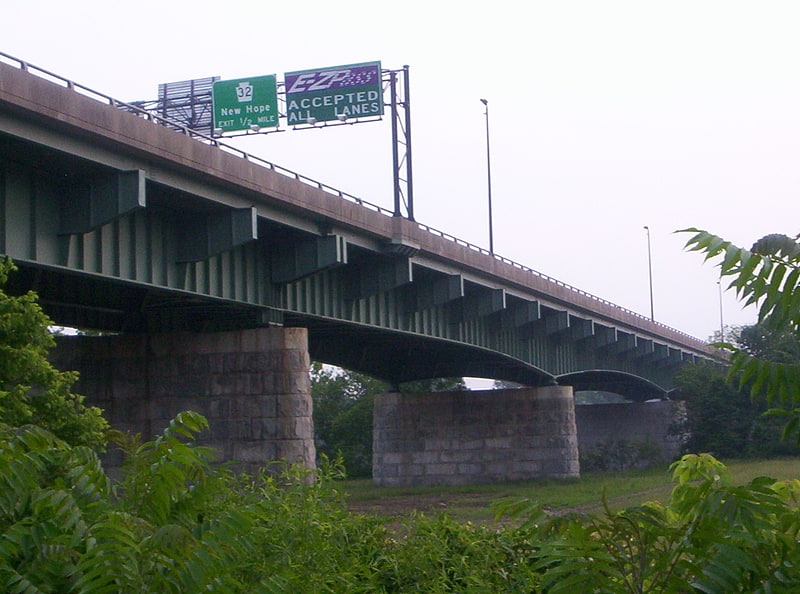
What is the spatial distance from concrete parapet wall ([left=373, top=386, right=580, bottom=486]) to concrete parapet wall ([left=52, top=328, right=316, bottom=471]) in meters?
31.7

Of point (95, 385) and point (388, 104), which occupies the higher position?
point (388, 104)

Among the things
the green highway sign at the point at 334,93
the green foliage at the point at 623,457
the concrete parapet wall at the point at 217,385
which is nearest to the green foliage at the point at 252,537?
the concrete parapet wall at the point at 217,385

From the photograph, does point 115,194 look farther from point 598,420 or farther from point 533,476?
point 598,420

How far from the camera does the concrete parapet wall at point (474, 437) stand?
59.6 m

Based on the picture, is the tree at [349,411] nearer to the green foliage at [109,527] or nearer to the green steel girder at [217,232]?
the green steel girder at [217,232]

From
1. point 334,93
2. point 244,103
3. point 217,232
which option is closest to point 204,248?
point 217,232

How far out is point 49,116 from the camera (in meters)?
20.4

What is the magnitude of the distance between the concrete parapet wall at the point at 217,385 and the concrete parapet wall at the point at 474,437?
3168 cm

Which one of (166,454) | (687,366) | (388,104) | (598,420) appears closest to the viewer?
(166,454)

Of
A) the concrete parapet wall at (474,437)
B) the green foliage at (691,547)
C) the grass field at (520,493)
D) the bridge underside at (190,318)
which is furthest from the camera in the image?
the concrete parapet wall at (474,437)

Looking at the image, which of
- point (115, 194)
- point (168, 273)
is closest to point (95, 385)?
point (168, 273)

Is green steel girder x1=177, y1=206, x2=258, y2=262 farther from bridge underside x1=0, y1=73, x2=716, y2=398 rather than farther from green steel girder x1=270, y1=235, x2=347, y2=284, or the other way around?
green steel girder x1=270, y1=235, x2=347, y2=284

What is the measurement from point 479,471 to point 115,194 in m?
40.8

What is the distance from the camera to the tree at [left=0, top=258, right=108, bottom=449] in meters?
17.4
